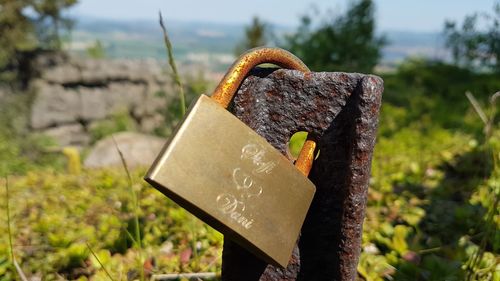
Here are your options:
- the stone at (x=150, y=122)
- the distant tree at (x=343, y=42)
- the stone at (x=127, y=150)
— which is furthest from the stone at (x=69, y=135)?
the distant tree at (x=343, y=42)

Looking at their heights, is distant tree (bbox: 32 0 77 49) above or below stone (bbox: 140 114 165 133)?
above

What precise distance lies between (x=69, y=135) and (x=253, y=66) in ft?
51.3

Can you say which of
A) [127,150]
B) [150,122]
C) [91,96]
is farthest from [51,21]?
[127,150]

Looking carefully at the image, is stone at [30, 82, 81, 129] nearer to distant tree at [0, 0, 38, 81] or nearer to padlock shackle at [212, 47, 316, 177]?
distant tree at [0, 0, 38, 81]

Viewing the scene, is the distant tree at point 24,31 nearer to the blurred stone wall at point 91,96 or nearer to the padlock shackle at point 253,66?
the blurred stone wall at point 91,96

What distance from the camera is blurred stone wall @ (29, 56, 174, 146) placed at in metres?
15.7

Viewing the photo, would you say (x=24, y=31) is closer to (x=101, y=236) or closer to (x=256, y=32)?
(x=256, y=32)

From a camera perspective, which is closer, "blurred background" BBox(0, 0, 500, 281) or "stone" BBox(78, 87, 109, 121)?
"blurred background" BBox(0, 0, 500, 281)

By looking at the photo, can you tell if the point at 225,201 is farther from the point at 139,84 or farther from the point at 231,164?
the point at 139,84

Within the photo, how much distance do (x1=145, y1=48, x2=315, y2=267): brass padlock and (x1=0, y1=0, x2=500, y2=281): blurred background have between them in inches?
17.3

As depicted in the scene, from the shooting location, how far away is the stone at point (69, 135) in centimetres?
1554

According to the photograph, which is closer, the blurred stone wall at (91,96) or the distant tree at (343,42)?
the distant tree at (343,42)

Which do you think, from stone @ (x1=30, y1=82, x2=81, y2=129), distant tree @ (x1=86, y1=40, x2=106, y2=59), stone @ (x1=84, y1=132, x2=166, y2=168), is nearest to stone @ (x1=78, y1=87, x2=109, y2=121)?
stone @ (x1=30, y1=82, x2=81, y2=129)

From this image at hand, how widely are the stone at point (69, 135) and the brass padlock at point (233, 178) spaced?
15.3 meters
